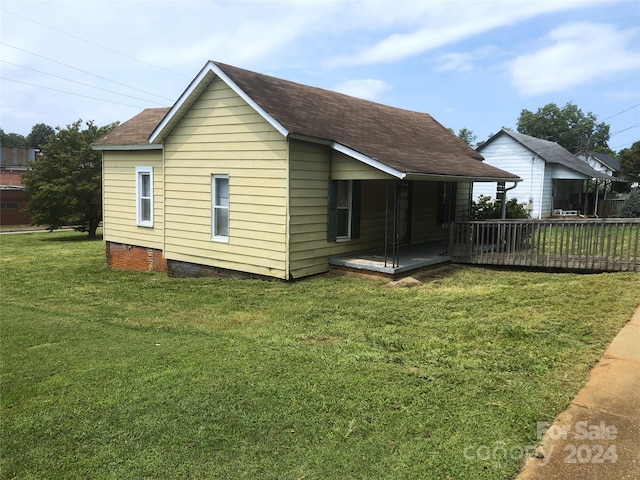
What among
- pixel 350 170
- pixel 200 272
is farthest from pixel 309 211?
pixel 200 272

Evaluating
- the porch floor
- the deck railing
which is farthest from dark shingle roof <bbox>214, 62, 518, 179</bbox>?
the porch floor

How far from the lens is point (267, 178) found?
408 inches

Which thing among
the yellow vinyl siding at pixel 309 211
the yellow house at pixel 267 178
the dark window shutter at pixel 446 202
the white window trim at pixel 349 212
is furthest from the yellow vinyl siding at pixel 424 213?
the yellow vinyl siding at pixel 309 211

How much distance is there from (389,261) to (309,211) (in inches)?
84.8

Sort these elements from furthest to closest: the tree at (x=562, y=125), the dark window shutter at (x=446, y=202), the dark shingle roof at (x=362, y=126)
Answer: the tree at (x=562, y=125) < the dark window shutter at (x=446, y=202) < the dark shingle roof at (x=362, y=126)

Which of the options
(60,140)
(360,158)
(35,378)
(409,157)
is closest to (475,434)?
(35,378)

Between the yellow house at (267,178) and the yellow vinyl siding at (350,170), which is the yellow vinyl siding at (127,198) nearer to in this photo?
the yellow house at (267,178)

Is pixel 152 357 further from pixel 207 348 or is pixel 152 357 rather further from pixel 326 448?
pixel 326 448

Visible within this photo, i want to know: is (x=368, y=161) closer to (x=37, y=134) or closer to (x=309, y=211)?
(x=309, y=211)

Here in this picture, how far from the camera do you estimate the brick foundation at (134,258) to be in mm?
13906

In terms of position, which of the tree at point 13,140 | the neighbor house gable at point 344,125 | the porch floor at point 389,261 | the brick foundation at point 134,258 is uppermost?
the tree at point 13,140

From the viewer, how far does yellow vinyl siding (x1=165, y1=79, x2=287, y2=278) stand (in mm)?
10297

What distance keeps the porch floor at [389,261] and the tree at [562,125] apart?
96495mm

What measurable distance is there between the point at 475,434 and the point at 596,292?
222 inches
